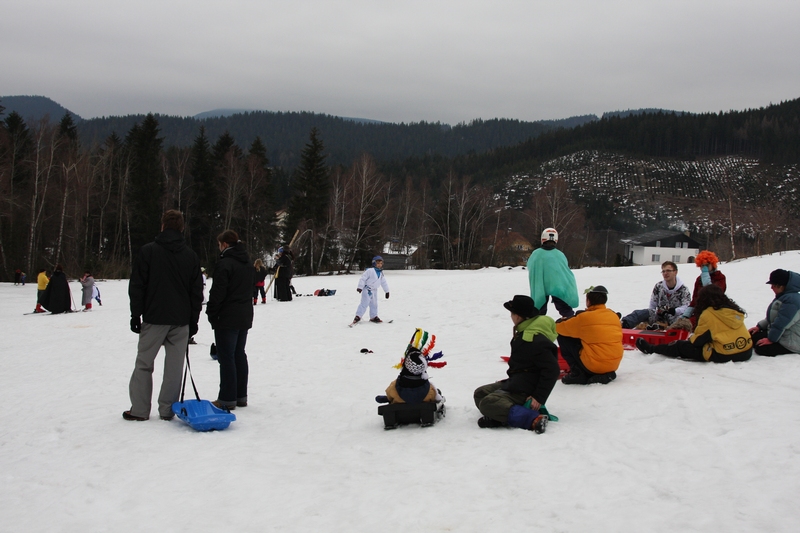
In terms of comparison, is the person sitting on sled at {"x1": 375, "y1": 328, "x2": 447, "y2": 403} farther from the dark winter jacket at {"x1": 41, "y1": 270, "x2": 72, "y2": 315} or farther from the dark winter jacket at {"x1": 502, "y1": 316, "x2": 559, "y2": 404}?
the dark winter jacket at {"x1": 41, "y1": 270, "x2": 72, "y2": 315}

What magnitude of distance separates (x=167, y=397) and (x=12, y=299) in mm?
24004

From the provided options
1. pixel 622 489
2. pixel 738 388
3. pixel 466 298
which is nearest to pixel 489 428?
pixel 622 489

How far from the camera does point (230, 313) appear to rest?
6613 mm

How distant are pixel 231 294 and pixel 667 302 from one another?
23.7 feet

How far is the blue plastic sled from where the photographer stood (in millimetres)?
5762

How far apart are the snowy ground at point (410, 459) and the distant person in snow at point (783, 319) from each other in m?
0.17

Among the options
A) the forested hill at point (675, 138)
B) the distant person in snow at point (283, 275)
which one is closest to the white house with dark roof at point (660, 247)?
the forested hill at point (675, 138)

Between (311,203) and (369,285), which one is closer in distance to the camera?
(369,285)

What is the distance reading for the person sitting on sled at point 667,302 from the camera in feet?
31.5

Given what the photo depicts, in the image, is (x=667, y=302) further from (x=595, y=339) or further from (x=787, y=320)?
(x=595, y=339)

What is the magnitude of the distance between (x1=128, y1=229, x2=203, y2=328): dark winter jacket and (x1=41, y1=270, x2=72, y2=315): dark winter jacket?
15.7 metres

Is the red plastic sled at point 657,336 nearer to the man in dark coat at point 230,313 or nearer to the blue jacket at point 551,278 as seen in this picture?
the blue jacket at point 551,278

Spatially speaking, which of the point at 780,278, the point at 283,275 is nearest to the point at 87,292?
the point at 283,275

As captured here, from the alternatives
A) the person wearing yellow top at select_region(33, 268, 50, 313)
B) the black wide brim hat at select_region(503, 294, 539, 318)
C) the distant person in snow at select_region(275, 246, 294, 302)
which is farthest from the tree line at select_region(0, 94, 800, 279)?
the black wide brim hat at select_region(503, 294, 539, 318)
